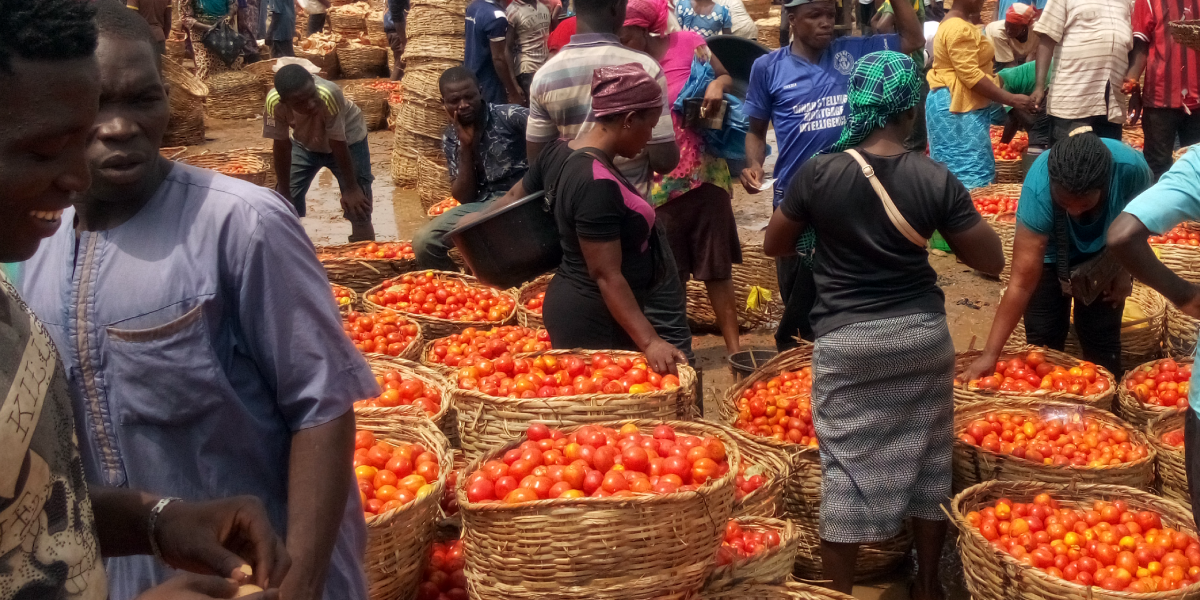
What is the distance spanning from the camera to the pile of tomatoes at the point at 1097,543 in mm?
3350

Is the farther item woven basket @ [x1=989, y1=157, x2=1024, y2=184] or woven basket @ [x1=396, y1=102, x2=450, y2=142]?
woven basket @ [x1=396, y1=102, x2=450, y2=142]

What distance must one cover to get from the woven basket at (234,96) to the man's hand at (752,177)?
32.0ft

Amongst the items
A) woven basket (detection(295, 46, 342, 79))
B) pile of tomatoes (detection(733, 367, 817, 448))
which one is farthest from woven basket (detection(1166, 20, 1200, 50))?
woven basket (detection(295, 46, 342, 79))

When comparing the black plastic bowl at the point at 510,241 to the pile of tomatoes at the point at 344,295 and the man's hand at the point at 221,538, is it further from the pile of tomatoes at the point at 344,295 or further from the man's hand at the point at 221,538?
the man's hand at the point at 221,538

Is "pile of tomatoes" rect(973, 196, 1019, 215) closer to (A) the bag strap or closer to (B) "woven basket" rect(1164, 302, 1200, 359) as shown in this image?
(B) "woven basket" rect(1164, 302, 1200, 359)

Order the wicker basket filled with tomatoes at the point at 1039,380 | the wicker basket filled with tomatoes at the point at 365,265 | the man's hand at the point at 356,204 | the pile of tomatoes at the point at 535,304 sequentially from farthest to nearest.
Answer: the man's hand at the point at 356,204 → the wicker basket filled with tomatoes at the point at 365,265 → the pile of tomatoes at the point at 535,304 → the wicker basket filled with tomatoes at the point at 1039,380

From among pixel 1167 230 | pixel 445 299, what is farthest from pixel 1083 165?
pixel 445 299

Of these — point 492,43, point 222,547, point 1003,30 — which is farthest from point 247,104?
point 222,547

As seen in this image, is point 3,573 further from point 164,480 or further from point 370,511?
point 370,511

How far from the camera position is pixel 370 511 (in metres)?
3.16

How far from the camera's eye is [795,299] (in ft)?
17.7

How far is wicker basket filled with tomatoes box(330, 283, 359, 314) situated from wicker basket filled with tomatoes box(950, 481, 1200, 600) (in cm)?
353

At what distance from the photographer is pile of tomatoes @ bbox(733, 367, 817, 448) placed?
13.6 feet

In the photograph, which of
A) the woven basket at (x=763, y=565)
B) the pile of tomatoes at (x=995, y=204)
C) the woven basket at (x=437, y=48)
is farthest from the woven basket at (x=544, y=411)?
the woven basket at (x=437, y=48)
